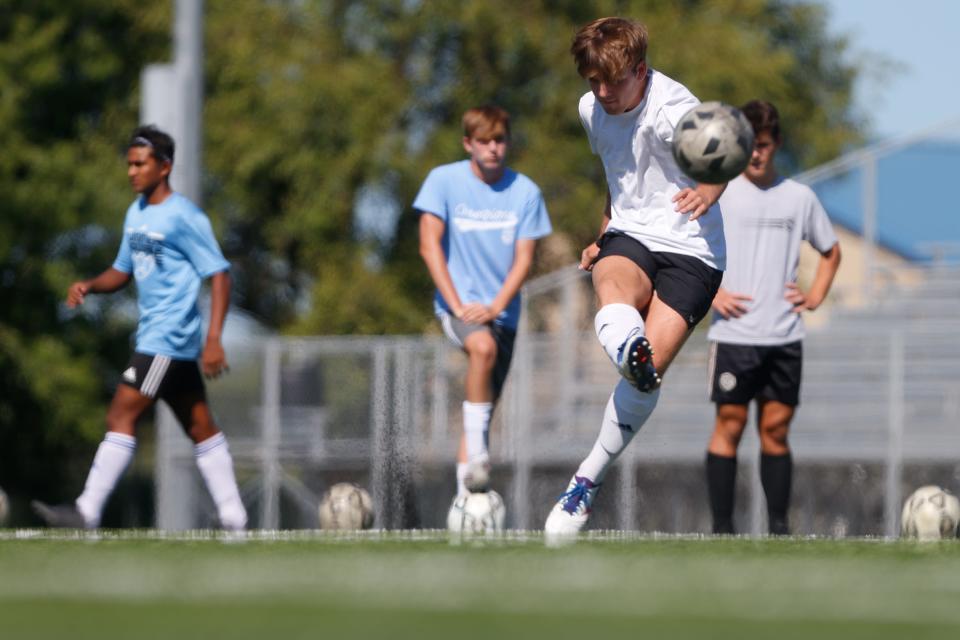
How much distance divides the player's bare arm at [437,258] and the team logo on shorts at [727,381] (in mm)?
1248

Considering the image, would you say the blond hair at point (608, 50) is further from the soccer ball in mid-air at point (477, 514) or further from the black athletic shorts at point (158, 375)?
the black athletic shorts at point (158, 375)

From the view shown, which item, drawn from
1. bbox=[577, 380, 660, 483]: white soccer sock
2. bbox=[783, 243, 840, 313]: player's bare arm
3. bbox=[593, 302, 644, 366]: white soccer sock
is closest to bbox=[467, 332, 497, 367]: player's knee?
bbox=[783, 243, 840, 313]: player's bare arm

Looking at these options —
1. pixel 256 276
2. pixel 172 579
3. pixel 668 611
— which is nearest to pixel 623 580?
pixel 668 611

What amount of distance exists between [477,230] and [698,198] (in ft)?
8.89

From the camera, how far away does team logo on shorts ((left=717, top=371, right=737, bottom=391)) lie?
9.15 meters

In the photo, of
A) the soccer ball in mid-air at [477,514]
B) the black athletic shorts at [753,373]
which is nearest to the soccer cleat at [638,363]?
the soccer ball in mid-air at [477,514]

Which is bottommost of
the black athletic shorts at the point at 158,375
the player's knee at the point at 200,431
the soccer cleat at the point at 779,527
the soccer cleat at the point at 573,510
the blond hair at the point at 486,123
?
the soccer cleat at the point at 779,527

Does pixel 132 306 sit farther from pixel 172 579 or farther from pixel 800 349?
pixel 172 579

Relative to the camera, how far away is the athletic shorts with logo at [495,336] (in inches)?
372

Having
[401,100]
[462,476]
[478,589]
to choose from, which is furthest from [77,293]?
[401,100]

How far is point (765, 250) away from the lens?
934cm

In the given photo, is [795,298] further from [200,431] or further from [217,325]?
[200,431]

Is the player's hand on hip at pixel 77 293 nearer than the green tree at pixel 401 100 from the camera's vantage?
Yes

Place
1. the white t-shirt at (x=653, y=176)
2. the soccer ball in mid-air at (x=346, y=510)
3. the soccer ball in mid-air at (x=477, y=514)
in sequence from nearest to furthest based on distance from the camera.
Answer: the white t-shirt at (x=653, y=176), the soccer ball in mid-air at (x=477, y=514), the soccer ball in mid-air at (x=346, y=510)
